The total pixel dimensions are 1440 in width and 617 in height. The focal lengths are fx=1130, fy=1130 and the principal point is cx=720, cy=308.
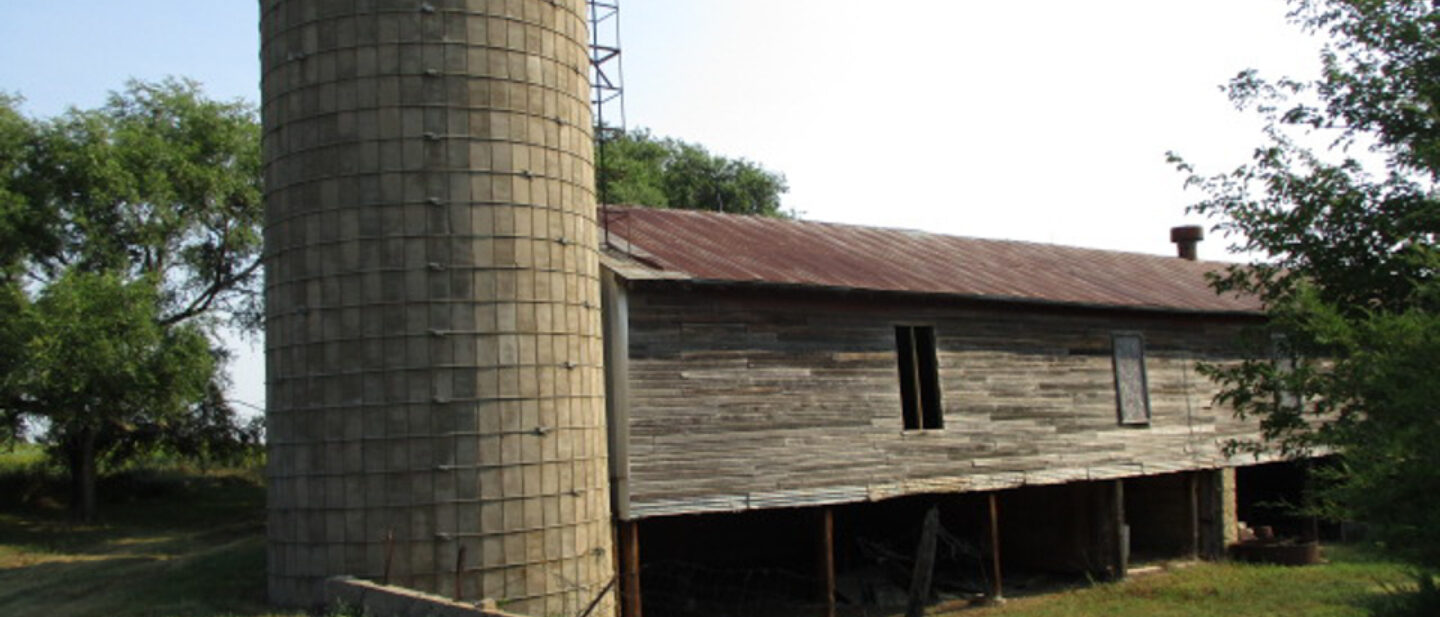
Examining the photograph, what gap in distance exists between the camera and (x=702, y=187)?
154 feet

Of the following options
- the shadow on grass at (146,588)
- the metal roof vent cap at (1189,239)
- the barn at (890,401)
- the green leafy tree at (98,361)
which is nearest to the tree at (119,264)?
the green leafy tree at (98,361)

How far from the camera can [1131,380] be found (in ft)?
63.9

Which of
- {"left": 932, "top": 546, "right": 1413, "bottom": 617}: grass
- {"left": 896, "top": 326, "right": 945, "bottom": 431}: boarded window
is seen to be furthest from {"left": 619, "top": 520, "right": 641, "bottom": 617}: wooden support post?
{"left": 932, "top": 546, "right": 1413, "bottom": 617}: grass

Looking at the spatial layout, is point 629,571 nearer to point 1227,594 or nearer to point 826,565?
point 826,565

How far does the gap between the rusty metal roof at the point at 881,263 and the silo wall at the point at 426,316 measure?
2044 millimetres

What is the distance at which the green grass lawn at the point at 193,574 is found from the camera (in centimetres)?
1320

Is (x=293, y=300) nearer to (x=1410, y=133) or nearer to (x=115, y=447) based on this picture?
(x=1410, y=133)

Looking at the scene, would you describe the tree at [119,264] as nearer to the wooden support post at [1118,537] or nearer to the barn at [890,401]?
the barn at [890,401]

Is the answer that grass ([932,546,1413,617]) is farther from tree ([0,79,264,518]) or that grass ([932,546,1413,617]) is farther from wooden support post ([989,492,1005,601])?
tree ([0,79,264,518])

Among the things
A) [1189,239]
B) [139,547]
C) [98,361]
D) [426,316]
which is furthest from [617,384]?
[1189,239]

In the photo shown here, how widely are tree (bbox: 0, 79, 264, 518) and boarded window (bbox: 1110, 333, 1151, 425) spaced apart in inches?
740

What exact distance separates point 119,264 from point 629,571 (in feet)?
61.9

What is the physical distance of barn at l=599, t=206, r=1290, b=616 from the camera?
13.9 metres

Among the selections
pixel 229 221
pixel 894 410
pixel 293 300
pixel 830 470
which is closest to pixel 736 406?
pixel 830 470
